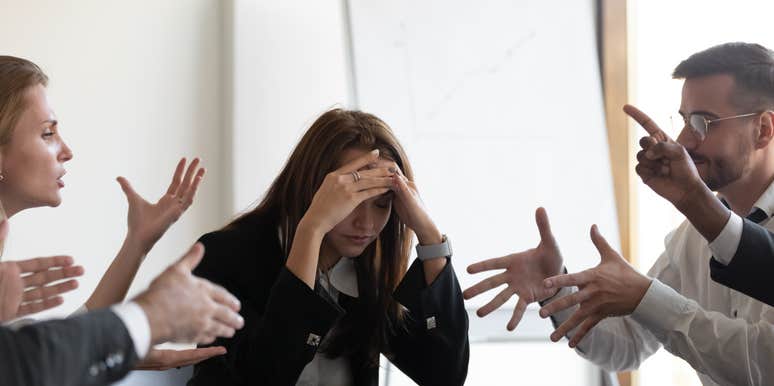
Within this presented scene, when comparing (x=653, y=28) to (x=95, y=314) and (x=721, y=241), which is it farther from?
(x=95, y=314)

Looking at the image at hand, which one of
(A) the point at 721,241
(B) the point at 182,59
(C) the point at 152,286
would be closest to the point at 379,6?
(B) the point at 182,59

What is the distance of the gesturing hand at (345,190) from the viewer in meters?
1.71

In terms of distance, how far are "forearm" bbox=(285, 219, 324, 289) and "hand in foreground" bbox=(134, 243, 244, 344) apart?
54 centimetres

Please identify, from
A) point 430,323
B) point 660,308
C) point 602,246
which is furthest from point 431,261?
point 660,308

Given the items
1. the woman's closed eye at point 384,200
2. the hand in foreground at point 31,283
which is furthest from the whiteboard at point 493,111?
the hand in foreground at point 31,283

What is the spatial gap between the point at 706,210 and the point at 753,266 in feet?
0.44

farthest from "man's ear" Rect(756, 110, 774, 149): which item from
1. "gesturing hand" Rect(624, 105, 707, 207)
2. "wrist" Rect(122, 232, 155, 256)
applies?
"wrist" Rect(122, 232, 155, 256)

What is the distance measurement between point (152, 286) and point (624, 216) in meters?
2.55

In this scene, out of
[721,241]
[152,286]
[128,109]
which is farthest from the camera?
[128,109]

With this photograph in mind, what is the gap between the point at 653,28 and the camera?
327 centimetres

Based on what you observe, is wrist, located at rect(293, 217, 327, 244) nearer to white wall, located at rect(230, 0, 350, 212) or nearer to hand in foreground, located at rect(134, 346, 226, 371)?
hand in foreground, located at rect(134, 346, 226, 371)

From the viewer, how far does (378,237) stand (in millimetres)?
1975

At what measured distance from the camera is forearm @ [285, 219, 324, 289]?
1652 mm

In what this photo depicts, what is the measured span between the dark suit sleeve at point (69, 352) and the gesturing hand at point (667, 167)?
1082 millimetres
